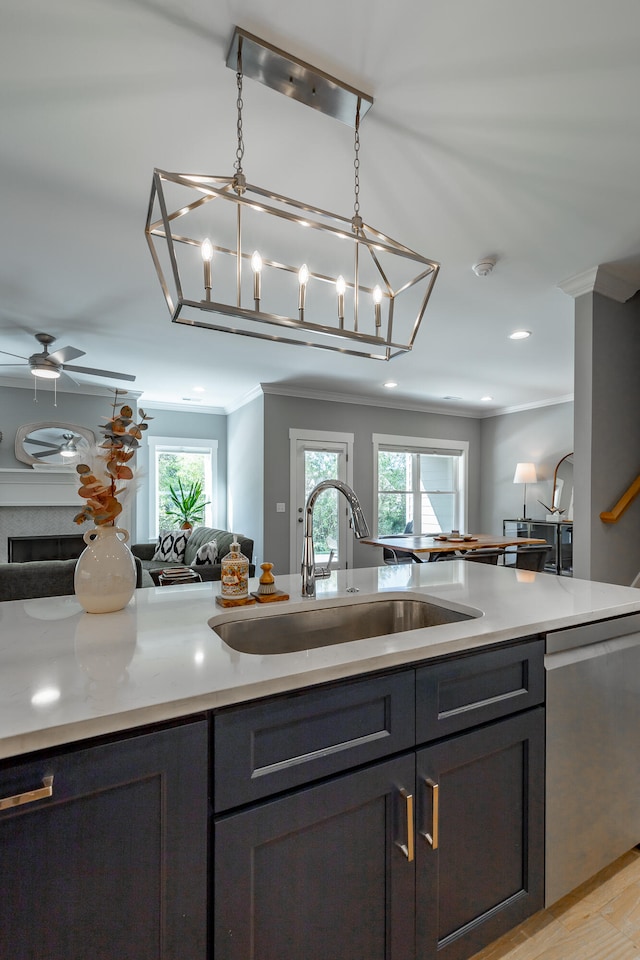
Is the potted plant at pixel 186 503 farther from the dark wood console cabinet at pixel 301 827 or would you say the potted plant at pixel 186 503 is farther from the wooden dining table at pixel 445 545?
the dark wood console cabinet at pixel 301 827

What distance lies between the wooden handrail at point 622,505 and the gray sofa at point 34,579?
3.15 m

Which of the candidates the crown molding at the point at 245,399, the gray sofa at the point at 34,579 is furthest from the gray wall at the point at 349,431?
the gray sofa at the point at 34,579

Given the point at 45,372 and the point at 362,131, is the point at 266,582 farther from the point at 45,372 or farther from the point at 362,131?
the point at 45,372

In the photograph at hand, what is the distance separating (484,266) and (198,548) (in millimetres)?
4118

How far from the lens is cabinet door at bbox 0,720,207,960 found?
0.74m

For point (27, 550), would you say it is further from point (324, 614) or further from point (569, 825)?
point (569, 825)

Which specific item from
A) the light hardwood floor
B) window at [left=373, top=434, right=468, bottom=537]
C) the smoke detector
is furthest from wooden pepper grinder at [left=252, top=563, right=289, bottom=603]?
window at [left=373, top=434, right=468, bottom=537]

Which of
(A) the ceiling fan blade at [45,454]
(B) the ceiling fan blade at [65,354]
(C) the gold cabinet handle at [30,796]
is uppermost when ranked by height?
(B) the ceiling fan blade at [65,354]

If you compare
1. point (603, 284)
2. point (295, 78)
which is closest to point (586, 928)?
point (295, 78)

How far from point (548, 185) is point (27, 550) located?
5915 millimetres

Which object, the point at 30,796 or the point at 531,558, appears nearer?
the point at 30,796

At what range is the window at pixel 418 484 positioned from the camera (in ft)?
22.3

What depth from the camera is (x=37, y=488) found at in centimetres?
545

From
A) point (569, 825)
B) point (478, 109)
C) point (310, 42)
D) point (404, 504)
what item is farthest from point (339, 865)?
point (404, 504)
